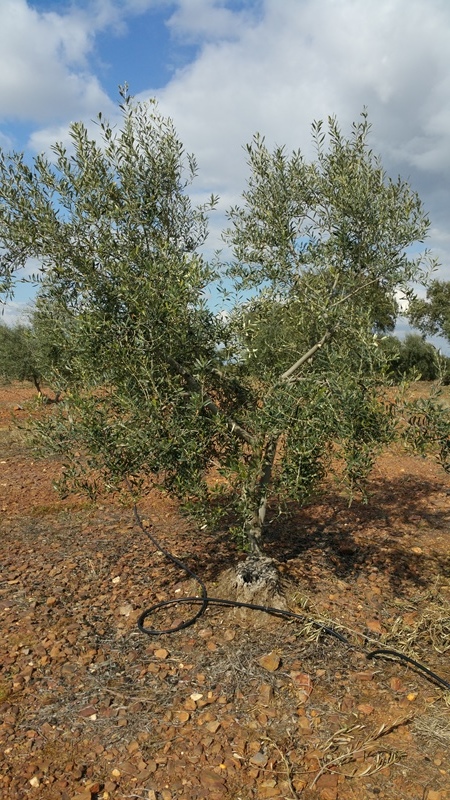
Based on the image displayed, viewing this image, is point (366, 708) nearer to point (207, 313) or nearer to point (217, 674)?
point (217, 674)

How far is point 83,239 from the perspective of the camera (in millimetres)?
5816

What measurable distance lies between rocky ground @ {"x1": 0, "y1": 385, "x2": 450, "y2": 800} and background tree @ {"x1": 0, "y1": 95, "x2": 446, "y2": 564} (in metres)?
1.33

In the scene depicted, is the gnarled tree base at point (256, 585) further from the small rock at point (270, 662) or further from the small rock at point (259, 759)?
the small rock at point (259, 759)

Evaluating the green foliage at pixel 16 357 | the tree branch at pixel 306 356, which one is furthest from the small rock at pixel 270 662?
the green foliage at pixel 16 357

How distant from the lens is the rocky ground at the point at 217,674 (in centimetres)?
433

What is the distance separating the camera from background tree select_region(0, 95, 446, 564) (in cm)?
552

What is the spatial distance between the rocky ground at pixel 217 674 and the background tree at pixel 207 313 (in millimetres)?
1329

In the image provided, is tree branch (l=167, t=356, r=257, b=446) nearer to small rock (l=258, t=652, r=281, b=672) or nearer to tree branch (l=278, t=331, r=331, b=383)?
tree branch (l=278, t=331, r=331, b=383)

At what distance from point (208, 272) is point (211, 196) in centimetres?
163

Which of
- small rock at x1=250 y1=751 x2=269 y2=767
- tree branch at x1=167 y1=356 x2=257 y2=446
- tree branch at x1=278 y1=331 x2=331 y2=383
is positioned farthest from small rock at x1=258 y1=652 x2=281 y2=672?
tree branch at x1=278 y1=331 x2=331 y2=383

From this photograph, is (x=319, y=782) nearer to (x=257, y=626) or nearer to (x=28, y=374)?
(x=257, y=626)

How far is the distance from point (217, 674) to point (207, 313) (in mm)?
3488

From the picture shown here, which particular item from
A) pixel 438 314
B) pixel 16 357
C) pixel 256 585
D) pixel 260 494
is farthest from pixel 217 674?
pixel 438 314

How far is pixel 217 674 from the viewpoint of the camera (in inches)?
216
